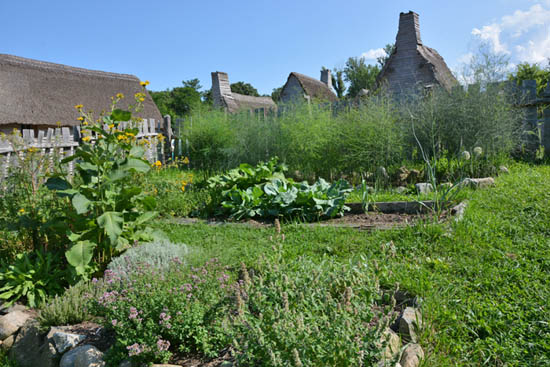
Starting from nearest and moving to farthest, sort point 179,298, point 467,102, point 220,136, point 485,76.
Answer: point 179,298 → point 467,102 → point 485,76 → point 220,136

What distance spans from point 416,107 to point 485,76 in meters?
1.30

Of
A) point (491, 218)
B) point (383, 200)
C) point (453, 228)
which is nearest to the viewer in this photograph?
point (453, 228)

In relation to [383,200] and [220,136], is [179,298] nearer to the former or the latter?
[383,200]

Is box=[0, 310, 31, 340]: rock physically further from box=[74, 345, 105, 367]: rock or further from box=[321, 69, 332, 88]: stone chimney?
box=[321, 69, 332, 88]: stone chimney

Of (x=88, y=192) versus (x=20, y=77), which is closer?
(x=88, y=192)

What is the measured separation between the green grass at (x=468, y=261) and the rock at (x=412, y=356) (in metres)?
0.05

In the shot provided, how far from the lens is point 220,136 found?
29.2 ft

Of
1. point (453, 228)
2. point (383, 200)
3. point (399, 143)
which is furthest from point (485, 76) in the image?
point (453, 228)

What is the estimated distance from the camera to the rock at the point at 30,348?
2547 mm

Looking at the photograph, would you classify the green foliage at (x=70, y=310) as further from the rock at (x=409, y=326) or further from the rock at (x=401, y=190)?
the rock at (x=401, y=190)

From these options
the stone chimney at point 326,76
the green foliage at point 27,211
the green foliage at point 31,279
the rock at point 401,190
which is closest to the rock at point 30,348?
the green foliage at point 31,279

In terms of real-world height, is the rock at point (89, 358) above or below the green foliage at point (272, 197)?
below

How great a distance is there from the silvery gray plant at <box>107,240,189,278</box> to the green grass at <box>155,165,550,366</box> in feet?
0.81

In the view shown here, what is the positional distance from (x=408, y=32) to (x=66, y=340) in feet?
40.9
